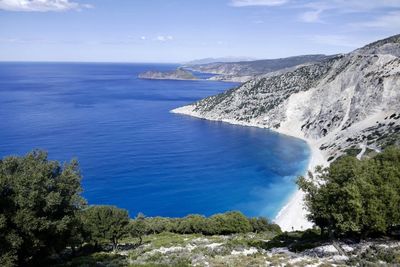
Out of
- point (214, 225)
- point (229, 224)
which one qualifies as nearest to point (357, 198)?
point (229, 224)

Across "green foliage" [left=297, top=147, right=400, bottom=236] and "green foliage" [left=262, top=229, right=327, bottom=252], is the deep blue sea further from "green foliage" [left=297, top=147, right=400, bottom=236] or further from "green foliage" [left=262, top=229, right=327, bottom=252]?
"green foliage" [left=297, top=147, right=400, bottom=236]

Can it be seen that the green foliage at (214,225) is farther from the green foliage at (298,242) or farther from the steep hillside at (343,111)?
the steep hillside at (343,111)

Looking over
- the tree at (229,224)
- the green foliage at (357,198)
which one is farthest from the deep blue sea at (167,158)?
the green foliage at (357,198)

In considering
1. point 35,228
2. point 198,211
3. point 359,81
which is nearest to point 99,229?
point 35,228

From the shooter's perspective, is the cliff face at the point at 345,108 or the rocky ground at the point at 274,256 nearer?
the rocky ground at the point at 274,256

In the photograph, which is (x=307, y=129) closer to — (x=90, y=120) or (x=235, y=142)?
(x=235, y=142)

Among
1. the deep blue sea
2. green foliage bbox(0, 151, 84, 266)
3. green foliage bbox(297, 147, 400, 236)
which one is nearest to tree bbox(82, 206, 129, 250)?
green foliage bbox(0, 151, 84, 266)
